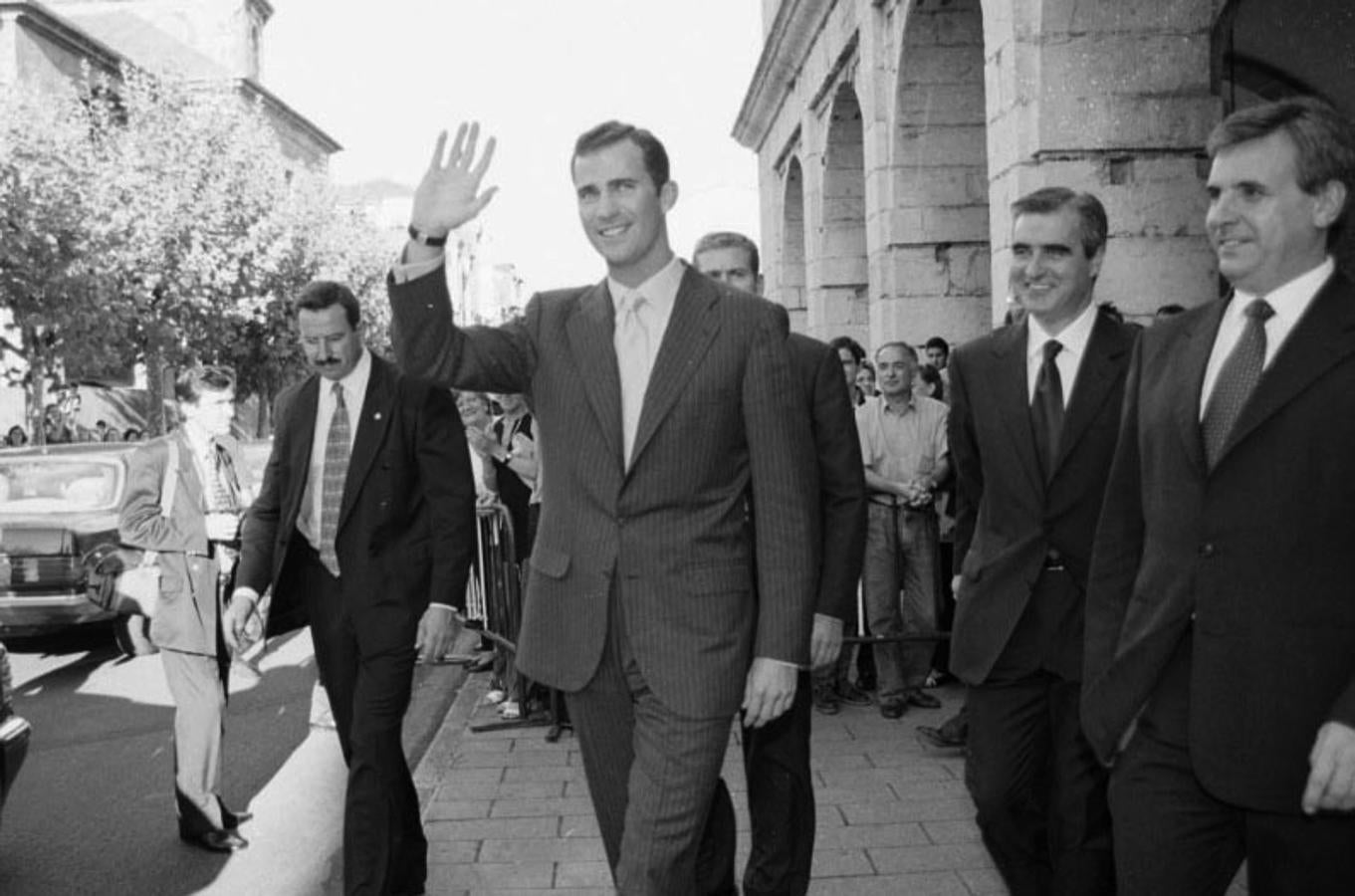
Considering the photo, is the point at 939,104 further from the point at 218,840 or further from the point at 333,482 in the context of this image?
the point at 218,840

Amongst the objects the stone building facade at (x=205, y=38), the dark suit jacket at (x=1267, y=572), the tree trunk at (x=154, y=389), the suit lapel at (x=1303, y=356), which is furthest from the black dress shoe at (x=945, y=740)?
the stone building facade at (x=205, y=38)

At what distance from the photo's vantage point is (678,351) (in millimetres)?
3326

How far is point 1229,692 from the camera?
2.73 meters

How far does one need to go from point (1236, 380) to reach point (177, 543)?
4.26 m

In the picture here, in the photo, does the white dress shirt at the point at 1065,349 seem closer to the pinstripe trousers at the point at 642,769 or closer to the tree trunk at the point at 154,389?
the pinstripe trousers at the point at 642,769

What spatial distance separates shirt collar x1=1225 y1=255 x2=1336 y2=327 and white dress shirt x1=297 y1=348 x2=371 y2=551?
121 inches

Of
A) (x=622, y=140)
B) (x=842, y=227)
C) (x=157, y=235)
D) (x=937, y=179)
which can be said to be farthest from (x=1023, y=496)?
(x=157, y=235)

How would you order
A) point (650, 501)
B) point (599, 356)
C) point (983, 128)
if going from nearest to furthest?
point (650, 501)
point (599, 356)
point (983, 128)

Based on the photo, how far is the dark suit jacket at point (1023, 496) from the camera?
395 cm

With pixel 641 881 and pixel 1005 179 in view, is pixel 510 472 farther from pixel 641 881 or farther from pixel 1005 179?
pixel 641 881

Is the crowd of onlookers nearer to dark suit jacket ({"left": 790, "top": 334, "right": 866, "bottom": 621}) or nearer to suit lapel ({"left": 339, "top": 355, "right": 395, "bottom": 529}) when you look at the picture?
suit lapel ({"left": 339, "top": 355, "right": 395, "bottom": 529})

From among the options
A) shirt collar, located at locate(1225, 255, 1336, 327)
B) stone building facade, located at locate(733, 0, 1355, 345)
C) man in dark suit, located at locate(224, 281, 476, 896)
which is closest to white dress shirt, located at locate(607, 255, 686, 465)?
shirt collar, located at locate(1225, 255, 1336, 327)

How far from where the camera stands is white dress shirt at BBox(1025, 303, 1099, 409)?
161 inches

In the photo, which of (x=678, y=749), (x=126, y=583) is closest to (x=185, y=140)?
(x=126, y=583)
